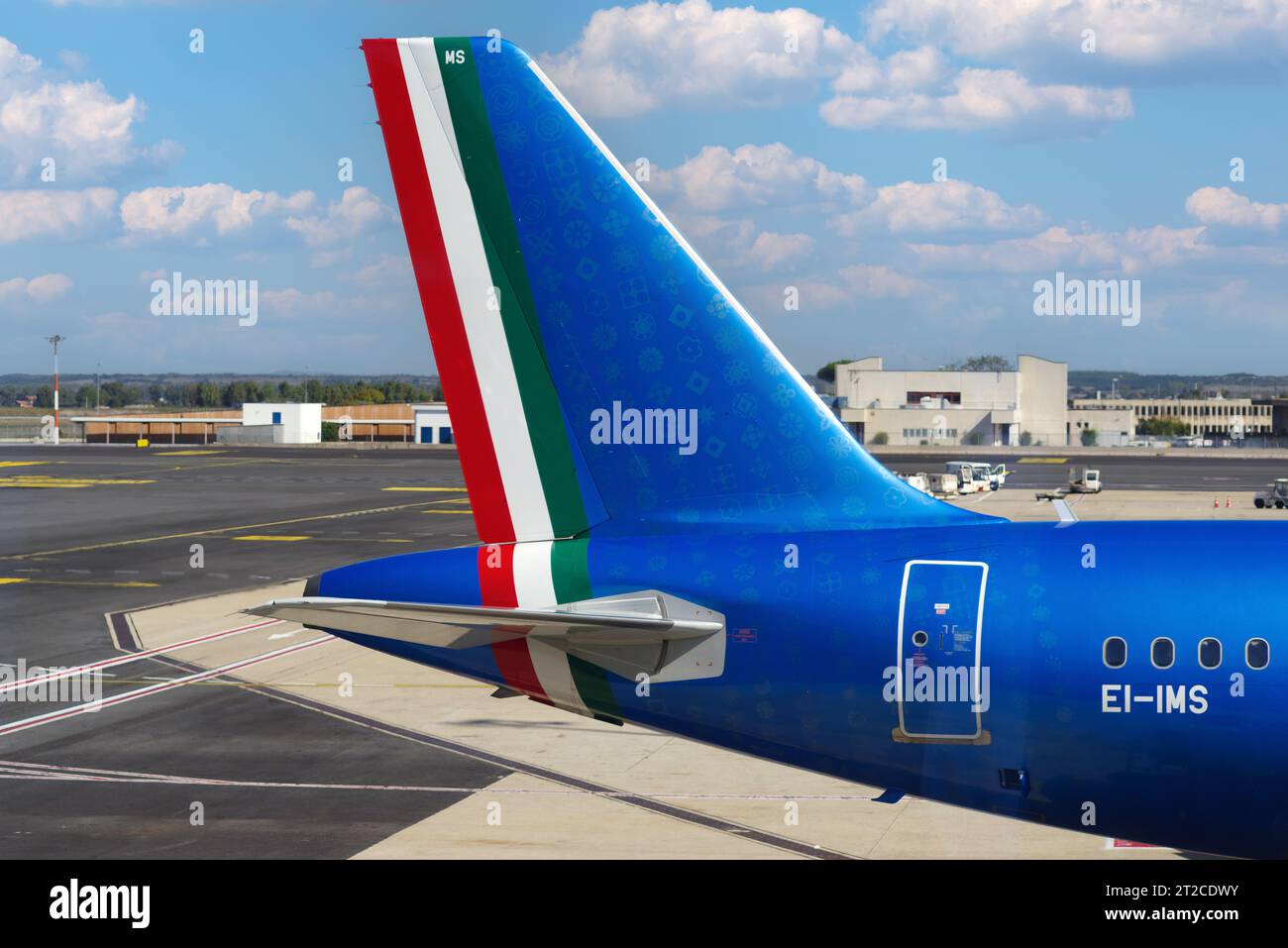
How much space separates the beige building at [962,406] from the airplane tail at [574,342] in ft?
549

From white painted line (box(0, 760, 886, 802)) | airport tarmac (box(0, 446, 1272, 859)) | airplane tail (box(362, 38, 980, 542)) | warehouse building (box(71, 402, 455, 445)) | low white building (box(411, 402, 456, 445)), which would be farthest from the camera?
Result: low white building (box(411, 402, 456, 445))

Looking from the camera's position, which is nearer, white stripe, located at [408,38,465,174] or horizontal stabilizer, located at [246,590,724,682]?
horizontal stabilizer, located at [246,590,724,682]

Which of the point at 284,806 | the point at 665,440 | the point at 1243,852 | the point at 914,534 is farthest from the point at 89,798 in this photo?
the point at 1243,852

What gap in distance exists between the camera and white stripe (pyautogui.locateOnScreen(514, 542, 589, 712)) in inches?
489

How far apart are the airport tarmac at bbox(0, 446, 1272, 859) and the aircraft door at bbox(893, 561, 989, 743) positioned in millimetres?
7665

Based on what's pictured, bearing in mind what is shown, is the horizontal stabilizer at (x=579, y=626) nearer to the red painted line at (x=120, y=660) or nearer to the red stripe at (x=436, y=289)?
the red stripe at (x=436, y=289)

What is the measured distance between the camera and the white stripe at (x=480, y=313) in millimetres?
12867

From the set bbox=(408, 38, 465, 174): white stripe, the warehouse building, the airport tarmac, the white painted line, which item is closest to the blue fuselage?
bbox=(408, 38, 465, 174): white stripe

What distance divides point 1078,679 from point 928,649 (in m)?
1.29
